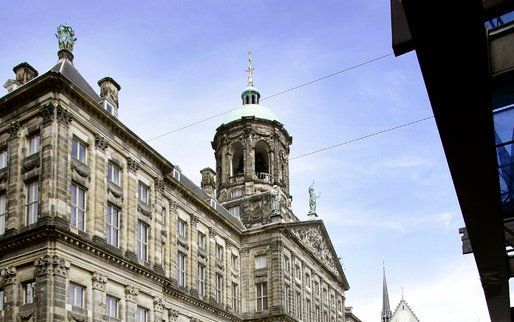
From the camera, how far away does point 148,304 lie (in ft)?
109

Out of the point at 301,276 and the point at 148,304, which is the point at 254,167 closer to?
→ the point at 301,276

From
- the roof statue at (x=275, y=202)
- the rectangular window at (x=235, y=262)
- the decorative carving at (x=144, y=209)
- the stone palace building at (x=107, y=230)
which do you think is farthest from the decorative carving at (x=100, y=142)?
the roof statue at (x=275, y=202)

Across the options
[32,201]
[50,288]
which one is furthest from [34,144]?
[50,288]

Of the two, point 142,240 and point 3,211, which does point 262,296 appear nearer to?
point 142,240

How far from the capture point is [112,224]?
3186cm

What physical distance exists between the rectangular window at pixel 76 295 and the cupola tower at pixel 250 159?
958 inches

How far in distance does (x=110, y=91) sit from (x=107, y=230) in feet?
24.8

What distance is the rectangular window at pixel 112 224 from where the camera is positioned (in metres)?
31.5

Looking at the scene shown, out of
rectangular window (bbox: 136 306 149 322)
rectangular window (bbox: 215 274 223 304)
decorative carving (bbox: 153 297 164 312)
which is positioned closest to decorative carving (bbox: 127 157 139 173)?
decorative carving (bbox: 153 297 164 312)

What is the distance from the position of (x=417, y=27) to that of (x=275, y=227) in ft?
145

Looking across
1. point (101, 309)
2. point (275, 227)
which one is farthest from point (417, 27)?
point (275, 227)

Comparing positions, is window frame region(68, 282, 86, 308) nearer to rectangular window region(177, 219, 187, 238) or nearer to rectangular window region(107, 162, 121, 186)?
rectangular window region(107, 162, 121, 186)

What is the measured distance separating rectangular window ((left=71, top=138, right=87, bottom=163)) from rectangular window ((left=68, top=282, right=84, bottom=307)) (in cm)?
582

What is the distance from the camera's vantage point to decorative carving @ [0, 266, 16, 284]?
91.0 feet
